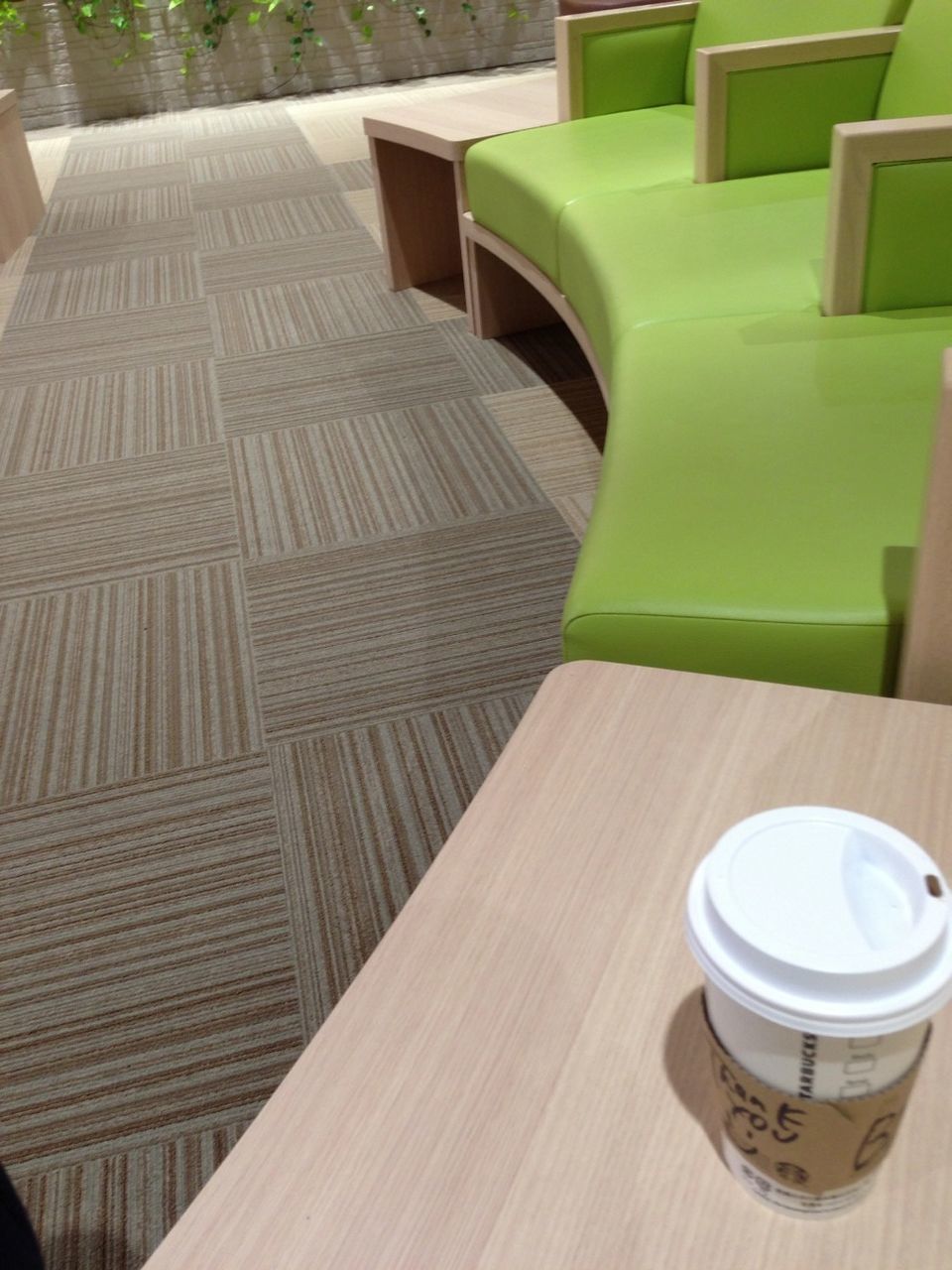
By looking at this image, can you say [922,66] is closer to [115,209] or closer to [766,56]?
[766,56]

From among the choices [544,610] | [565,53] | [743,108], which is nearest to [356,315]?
[565,53]

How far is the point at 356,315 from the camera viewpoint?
293cm

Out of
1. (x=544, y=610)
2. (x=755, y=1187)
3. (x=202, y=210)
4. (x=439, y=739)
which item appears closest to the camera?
(x=755, y=1187)

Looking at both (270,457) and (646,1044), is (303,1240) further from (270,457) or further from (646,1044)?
(270,457)

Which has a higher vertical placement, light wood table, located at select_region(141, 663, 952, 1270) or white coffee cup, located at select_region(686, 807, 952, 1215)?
white coffee cup, located at select_region(686, 807, 952, 1215)

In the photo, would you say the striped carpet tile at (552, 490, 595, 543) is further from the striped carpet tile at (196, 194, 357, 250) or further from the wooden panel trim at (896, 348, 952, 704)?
the striped carpet tile at (196, 194, 357, 250)

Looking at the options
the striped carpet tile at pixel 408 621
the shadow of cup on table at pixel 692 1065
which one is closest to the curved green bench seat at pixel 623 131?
the striped carpet tile at pixel 408 621

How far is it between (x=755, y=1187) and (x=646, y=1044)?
8 centimetres

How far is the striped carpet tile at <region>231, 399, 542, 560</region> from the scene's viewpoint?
198 cm

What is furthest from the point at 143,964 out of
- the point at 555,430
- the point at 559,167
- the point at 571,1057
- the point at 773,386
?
the point at 559,167

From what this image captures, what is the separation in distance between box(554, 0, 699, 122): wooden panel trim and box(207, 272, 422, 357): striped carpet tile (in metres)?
0.66

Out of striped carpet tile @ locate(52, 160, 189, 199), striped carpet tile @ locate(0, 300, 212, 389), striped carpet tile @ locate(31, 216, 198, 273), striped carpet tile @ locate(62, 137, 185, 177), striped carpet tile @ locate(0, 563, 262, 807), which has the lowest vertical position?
striped carpet tile @ locate(0, 563, 262, 807)

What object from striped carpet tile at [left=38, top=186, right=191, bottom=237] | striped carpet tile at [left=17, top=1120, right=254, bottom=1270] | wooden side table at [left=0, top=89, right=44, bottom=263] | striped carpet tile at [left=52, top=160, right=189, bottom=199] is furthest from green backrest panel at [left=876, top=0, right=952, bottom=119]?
striped carpet tile at [left=52, top=160, right=189, bottom=199]

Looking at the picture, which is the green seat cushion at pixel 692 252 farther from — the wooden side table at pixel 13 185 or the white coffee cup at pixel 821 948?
the wooden side table at pixel 13 185
